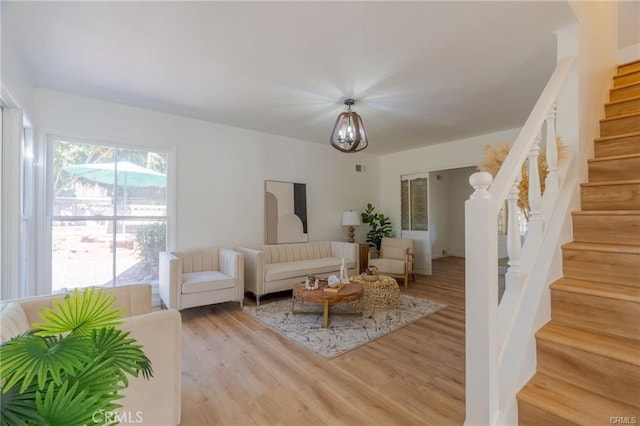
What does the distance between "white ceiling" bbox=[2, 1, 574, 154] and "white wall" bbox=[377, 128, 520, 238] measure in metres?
1.28

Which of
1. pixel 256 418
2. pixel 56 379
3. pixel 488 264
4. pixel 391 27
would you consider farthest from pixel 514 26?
pixel 256 418

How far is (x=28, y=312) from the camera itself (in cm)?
178

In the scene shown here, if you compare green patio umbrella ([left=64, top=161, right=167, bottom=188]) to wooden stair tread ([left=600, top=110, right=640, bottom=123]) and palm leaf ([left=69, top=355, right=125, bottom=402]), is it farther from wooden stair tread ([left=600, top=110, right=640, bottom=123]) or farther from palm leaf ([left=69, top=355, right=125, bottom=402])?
wooden stair tread ([left=600, top=110, right=640, bottom=123])

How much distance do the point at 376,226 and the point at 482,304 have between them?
5274mm

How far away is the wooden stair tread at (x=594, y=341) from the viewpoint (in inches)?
45.3

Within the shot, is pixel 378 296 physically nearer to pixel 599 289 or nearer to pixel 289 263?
pixel 289 263

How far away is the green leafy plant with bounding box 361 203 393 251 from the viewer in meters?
6.20

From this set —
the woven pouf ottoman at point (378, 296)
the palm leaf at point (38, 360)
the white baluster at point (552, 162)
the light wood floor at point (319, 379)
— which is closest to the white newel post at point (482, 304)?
the light wood floor at point (319, 379)

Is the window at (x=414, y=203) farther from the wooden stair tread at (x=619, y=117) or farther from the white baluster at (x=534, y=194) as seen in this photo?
the white baluster at (x=534, y=194)

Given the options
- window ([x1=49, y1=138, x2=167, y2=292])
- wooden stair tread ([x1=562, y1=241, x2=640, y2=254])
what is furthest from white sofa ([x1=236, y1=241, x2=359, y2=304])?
wooden stair tread ([x1=562, y1=241, x2=640, y2=254])

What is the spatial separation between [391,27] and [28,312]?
3085mm

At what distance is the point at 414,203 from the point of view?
618 cm

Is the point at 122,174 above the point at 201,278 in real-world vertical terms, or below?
above

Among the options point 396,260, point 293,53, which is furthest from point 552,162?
point 396,260
